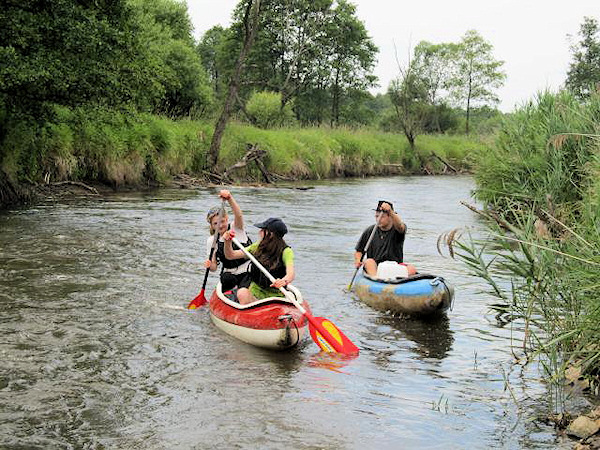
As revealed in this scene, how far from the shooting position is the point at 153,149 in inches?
813

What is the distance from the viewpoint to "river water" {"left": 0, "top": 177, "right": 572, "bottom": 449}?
15.2ft

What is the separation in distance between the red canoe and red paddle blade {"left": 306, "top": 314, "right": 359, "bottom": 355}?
0.13 m

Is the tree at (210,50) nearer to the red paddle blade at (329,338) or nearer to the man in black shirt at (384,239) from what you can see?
the man in black shirt at (384,239)

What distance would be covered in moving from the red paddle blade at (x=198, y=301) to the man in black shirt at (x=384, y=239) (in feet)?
6.13

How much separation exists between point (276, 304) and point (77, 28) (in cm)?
831

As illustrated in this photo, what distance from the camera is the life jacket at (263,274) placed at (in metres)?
7.10

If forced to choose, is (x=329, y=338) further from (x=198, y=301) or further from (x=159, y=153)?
(x=159, y=153)

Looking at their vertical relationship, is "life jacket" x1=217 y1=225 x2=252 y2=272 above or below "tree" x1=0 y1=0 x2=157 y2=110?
below

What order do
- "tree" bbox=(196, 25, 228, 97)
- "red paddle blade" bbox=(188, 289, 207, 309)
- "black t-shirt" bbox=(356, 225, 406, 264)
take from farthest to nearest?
1. "tree" bbox=(196, 25, 228, 97)
2. "black t-shirt" bbox=(356, 225, 406, 264)
3. "red paddle blade" bbox=(188, 289, 207, 309)

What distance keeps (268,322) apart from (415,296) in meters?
1.83

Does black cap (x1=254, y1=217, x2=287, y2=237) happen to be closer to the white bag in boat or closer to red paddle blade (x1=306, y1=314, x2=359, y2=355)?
red paddle blade (x1=306, y1=314, x2=359, y2=355)

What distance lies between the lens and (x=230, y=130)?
2556cm

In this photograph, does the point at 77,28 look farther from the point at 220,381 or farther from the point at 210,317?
the point at 220,381

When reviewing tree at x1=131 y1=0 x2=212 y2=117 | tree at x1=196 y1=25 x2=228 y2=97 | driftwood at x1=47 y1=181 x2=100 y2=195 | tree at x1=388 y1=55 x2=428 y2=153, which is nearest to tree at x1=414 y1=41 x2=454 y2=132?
tree at x1=388 y1=55 x2=428 y2=153
